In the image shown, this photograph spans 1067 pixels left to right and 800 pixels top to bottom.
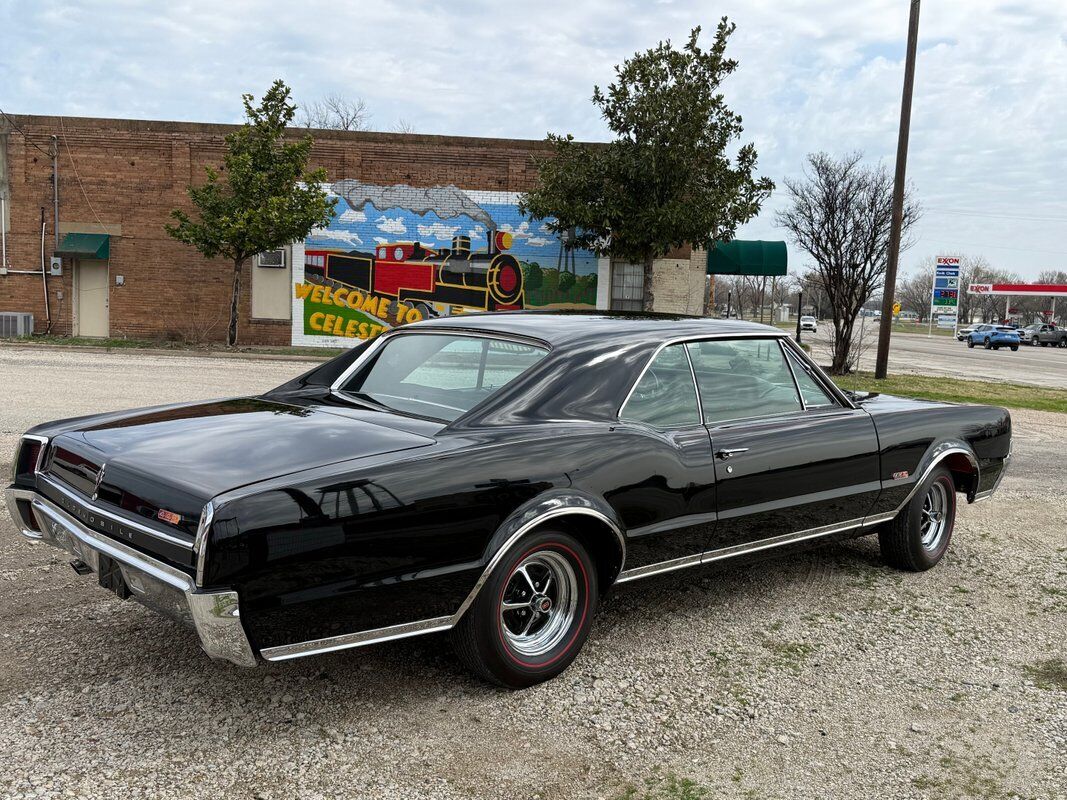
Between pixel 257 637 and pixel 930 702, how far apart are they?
2553 millimetres

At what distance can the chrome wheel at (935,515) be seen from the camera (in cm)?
527

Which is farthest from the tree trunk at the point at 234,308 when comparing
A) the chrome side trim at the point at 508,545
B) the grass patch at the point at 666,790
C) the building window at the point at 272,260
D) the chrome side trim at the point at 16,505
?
the grass patch at the point at 666,790

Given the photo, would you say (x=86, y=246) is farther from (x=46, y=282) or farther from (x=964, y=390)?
(x=964, y=390)

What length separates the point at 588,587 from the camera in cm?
354

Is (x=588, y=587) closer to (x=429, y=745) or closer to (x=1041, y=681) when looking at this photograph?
(x=429, y=745)

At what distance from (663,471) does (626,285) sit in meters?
22.0

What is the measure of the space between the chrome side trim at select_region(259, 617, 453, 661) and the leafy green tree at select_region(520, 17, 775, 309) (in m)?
18.6

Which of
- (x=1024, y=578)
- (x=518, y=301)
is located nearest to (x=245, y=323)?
(x=518, y=301)

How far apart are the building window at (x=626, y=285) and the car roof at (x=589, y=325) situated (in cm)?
2065

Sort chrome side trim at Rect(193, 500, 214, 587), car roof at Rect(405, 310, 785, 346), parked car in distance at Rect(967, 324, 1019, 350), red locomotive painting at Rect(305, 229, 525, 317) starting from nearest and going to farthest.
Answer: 1. chrome side trim at Rect(193, 500, 214, 587)
2. car roof at Rect(405, 310, 785, 346)
3. red locomotive painting at Rect(305, 229, 525, 317)
4. parked car in distance at Rect(967, 324, 1019, 350)

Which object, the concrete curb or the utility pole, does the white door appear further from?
the utility pole

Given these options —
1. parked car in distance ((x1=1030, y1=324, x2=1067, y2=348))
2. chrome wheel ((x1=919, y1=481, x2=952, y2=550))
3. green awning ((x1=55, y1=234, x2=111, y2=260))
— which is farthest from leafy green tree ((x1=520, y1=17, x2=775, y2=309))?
parked car in distance ((x1=1030, y1=324, x2=1067, y2=348))

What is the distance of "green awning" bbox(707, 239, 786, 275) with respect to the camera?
27.8 meters

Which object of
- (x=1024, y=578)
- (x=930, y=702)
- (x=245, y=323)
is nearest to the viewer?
(x=930, y=702)
